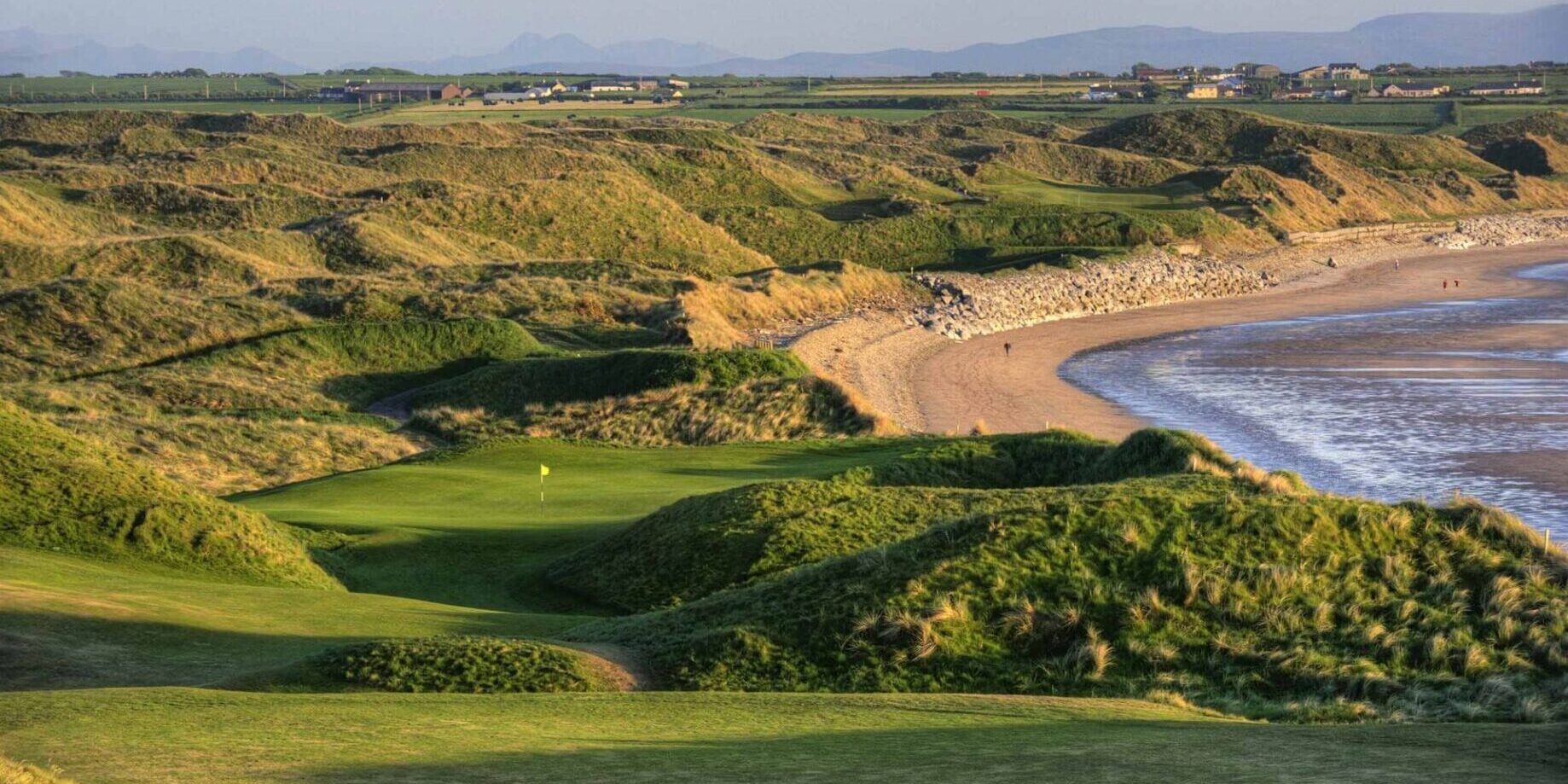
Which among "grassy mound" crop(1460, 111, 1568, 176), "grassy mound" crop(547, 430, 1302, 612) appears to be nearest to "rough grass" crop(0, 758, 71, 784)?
"grassy mound" crop(547, 430, 1302, 612)

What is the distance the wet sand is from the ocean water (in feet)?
4.03

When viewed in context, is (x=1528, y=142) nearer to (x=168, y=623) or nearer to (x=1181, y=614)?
(x=1181, y=614)

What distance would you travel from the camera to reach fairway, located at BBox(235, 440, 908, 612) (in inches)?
922

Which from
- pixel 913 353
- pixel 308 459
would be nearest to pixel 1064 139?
pixel 913 353

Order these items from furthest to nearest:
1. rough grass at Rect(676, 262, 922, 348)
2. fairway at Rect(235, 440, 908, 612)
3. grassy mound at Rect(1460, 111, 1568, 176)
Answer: grassy mound at Rect(1460, 111, 1568, 176), rough grass at Rect(676, 262, 922, 348), fairway at Rect(235, 440, 908, 612)

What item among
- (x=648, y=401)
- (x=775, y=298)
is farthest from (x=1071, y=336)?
(x=648, y=401)

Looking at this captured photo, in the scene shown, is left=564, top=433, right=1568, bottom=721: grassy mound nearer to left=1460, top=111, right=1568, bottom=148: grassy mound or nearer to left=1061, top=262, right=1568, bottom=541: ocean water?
left=1061, top=262, right=1568, bottom=541: ocean water

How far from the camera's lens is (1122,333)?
73.5 metres

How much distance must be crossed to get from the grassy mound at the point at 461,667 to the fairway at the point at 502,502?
6856mm

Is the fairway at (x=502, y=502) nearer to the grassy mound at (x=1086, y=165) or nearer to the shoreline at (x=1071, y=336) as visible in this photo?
the shoreline at (x=1071, y=336)

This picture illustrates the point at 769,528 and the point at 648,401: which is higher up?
the point at 769,528

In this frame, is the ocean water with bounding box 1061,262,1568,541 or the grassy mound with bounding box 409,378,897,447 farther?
the grassy mound with bounding box 409,378,897,447

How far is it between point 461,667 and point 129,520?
30.1 ft

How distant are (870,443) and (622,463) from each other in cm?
535
